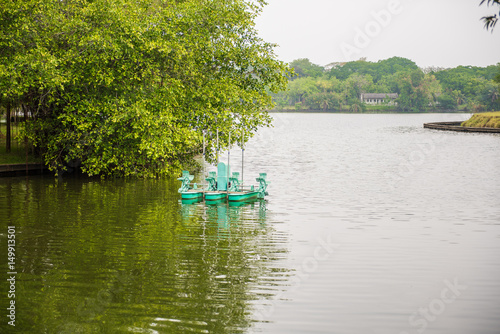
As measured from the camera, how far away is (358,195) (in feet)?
98.0

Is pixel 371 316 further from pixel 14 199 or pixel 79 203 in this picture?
pixel 14 199

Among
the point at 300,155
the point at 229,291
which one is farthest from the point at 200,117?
the point at 300,155

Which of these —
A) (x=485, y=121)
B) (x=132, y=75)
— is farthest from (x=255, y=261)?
(x=485, y=121)

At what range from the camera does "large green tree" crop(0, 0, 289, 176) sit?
102 feet

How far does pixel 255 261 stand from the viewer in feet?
51.7

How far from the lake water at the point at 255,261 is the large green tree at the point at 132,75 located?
327 cm

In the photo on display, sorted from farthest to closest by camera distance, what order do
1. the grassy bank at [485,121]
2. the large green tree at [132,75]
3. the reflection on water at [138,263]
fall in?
the grassy bank at [485,121], the large green tree at [132,75], the reflection on water at [138,263]

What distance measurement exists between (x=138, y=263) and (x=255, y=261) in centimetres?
307

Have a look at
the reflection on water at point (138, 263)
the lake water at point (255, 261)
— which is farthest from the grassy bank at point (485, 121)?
the reflection on water at point (138, 263)

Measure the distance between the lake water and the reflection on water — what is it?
0.04 metres

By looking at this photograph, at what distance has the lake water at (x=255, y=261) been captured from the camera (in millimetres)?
11391

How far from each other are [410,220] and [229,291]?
38.6 feet

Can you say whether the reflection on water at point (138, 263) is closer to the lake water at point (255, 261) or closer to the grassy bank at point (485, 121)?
the lake water at point (255, 261)

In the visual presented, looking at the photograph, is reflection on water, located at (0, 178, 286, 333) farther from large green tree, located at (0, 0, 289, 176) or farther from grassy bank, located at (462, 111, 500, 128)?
grassy bank, located at (462, 111, 500, 128)
